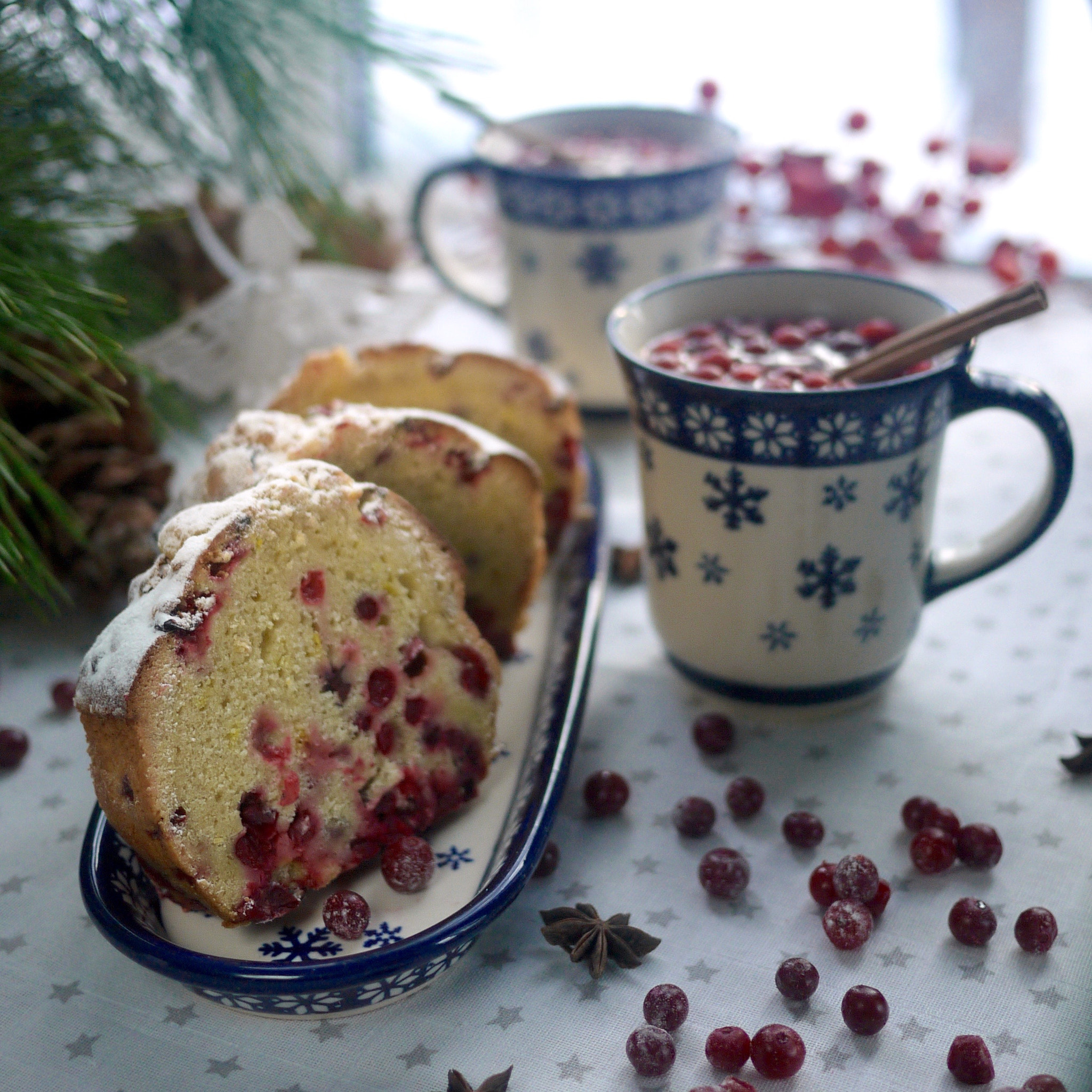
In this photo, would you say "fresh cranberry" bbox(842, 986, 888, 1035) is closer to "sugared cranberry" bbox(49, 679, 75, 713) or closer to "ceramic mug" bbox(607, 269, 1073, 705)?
"ceramic mug" bbox(607, 269, 1073, 705)

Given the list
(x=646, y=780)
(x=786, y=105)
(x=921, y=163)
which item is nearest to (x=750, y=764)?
(x=646, y=780)

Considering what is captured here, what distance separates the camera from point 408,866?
3.48 ft

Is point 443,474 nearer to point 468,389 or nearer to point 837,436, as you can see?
point 468,389

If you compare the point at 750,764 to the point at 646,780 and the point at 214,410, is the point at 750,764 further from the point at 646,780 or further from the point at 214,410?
the point at 214,410

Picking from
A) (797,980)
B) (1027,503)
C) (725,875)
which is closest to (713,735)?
(725,875)

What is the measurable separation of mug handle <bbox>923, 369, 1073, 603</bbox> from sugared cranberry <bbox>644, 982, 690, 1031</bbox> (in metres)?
0.58

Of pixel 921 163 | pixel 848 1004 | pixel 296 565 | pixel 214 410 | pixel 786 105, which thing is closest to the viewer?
pixel 848 1004

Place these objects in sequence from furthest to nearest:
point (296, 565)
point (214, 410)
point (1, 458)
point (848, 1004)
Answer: point (214, 410) < point (1, 458) < point (296, 565) < point (848, 1004)

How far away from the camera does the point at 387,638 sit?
1.12m

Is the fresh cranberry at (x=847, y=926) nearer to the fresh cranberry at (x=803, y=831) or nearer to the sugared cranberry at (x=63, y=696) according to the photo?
the fresh cranberry at (x=803, y=831)

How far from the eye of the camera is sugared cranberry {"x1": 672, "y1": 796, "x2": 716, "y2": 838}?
1.16m

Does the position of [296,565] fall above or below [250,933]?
above

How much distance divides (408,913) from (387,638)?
26cm

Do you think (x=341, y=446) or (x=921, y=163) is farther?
(x=921, y=163)
